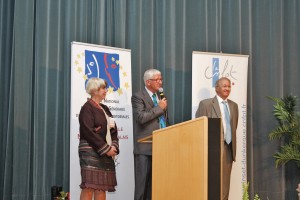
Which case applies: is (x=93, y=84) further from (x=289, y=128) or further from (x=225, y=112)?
(x=289, y=128)

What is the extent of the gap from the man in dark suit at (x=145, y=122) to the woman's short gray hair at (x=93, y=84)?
1.23 feet

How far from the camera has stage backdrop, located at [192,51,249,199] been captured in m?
5.85

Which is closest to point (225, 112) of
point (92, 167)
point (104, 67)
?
point (104, 67)

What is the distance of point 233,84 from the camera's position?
596 centimetres

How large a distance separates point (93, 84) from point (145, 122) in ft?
2.19

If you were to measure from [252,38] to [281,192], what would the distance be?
215 centimetres

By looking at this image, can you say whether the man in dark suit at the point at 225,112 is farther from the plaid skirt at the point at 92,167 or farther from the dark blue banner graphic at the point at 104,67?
the plaid skirt at the point at 92,167

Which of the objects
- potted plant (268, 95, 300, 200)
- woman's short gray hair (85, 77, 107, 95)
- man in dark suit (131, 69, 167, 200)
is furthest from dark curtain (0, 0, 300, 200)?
man in dark suit (131, 69, 167, 200)

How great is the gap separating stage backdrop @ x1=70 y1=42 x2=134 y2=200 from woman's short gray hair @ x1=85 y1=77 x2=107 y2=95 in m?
0.08

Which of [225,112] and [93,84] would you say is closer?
[93,84]

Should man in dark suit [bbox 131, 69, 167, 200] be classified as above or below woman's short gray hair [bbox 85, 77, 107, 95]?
below

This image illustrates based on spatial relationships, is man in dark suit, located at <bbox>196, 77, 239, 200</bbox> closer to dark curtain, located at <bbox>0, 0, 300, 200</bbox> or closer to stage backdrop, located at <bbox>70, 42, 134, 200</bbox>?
dark curtain, located at <bbox>0, 0, 300, 200</bbox>

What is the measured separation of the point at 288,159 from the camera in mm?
6184

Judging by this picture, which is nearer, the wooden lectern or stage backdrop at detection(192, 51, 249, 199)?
the wooden lectern
